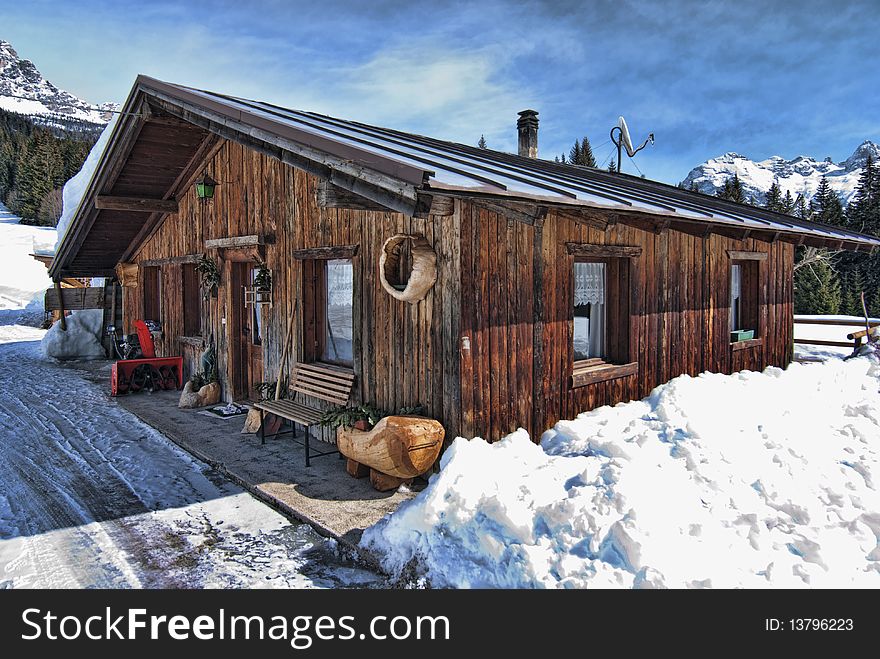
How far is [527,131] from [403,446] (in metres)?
10.6

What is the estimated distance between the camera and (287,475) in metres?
5.80

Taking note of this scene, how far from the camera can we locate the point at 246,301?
8.59m

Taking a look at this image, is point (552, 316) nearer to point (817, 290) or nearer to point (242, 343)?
point (242, 343)

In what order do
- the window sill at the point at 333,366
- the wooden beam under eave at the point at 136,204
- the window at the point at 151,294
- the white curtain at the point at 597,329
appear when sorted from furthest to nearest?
the window at the point at 151,294 → the wooden beam under eave at the point at 136,204 → the white curtain at the point at 597,329 → the window sill at the point at 333,366

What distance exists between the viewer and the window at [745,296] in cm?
991

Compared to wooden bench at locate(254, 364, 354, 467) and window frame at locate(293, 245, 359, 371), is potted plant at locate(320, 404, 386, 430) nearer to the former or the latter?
wooden bench at locate(254, 364, 354, 467)

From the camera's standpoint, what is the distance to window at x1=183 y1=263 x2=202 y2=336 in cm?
1066

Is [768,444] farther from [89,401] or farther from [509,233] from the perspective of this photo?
[89,401]

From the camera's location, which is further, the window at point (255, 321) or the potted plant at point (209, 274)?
the potted plant at point (209, 274)

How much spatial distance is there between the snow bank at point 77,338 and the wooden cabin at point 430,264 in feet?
13.4

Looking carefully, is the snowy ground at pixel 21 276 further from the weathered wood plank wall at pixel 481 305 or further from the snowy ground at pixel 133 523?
the weathered wood plank wall at pixel 481 305
